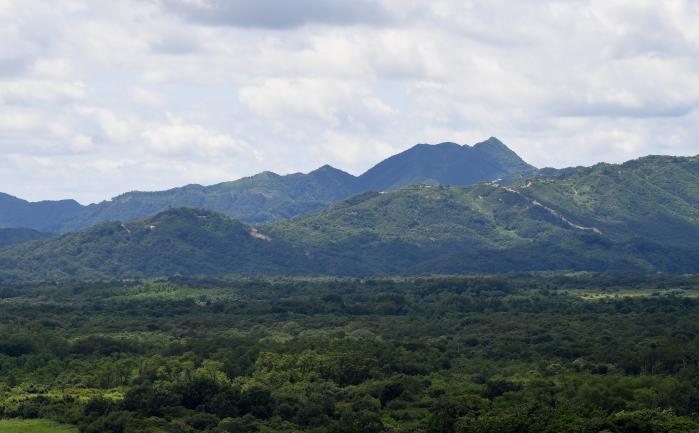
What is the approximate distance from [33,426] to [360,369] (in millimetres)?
32147

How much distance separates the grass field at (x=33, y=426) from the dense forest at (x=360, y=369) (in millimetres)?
1289

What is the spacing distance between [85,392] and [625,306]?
89395 millimetres

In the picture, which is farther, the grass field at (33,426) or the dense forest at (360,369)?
the dense forest at (360,369)

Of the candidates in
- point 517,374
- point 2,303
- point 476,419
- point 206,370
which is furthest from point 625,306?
point 2,303

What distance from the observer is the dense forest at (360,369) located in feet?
281

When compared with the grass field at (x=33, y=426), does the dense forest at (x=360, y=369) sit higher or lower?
higher

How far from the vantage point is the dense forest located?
3374 inches

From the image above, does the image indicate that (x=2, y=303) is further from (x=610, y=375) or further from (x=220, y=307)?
(x=610, y=375)

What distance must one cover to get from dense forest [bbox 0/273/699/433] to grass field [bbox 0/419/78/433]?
1289mm

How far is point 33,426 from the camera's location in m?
86.9

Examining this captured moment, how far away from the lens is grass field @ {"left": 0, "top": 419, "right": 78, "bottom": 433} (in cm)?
8544

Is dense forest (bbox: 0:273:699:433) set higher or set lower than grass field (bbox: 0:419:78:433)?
higher

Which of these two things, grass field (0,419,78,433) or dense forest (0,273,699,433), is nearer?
grass field (0,419,78,433)

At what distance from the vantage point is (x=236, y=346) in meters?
122
